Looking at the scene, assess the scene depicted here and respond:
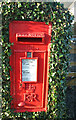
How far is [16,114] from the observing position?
232 cm

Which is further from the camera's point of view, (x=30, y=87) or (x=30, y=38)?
(x=30, y=87)

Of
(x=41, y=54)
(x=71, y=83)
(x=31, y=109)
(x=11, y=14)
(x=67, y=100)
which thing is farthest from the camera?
(x=71, y=83)

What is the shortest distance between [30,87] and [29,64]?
0.48 meters

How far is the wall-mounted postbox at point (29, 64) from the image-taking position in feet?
6.88

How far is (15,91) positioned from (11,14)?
5.03 ft

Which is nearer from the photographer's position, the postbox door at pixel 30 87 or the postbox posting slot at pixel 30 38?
the postbox posting slot at pixel 30 38

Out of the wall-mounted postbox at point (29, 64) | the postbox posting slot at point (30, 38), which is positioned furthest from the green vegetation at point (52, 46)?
the postbox posting slot at point (30, 38)

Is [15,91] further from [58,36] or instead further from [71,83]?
[71,83]

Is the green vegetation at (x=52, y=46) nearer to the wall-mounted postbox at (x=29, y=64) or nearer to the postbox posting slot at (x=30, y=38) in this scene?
the wall-mounted postbox at (x=29, y=64)

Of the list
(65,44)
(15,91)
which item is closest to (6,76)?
(15,91)

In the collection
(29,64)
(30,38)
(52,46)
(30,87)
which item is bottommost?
(30,87)

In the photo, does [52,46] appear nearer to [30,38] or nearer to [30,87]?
[30,38]

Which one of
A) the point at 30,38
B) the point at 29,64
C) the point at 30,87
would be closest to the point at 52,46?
the point at 30,38

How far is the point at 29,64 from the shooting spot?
2184 mm
